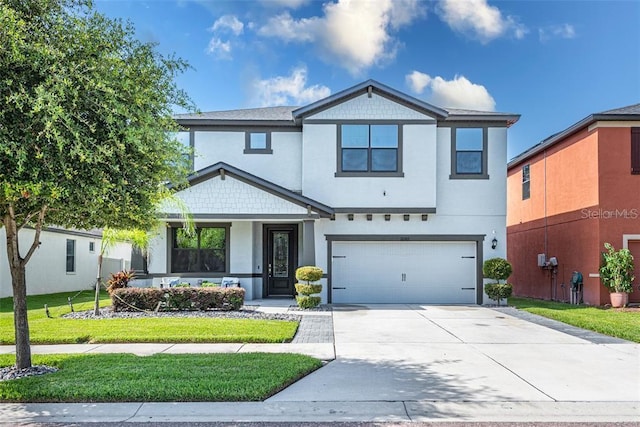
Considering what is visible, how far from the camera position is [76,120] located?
601 centimetres

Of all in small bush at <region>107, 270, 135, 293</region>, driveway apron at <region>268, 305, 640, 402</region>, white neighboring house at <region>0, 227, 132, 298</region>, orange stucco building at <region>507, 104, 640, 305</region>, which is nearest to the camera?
driveway apron at <region>268, 305, 640, 402</region>

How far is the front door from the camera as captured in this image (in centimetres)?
1784

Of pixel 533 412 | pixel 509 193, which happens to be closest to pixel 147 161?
pixel 533 412

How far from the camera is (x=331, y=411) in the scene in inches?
221

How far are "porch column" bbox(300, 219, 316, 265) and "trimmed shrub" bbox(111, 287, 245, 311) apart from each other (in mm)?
2928

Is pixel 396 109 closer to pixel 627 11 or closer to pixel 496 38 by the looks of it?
pixel 496 38

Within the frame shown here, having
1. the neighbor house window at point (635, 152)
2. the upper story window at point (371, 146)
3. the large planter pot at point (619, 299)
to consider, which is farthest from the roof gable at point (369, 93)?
the large planter pot at point (619, 299)

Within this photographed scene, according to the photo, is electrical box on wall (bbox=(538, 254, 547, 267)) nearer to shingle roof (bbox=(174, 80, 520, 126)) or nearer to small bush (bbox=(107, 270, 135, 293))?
shingle roof (bbox=(174, 80, 520, 126))

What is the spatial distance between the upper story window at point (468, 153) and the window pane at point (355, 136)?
295 cm

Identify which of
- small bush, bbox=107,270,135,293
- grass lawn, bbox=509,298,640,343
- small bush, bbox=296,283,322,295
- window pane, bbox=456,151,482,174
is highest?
window pane, bbox=456,151,482,174

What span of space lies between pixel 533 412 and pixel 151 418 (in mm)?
4130

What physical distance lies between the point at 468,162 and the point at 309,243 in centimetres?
605

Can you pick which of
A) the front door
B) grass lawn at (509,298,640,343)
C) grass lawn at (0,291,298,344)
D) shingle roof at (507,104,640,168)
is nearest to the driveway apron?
grass lawn at (509,298,640,343)

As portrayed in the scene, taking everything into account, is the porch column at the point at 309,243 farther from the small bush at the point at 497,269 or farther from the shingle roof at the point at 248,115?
the small bush at the point at 497,269
